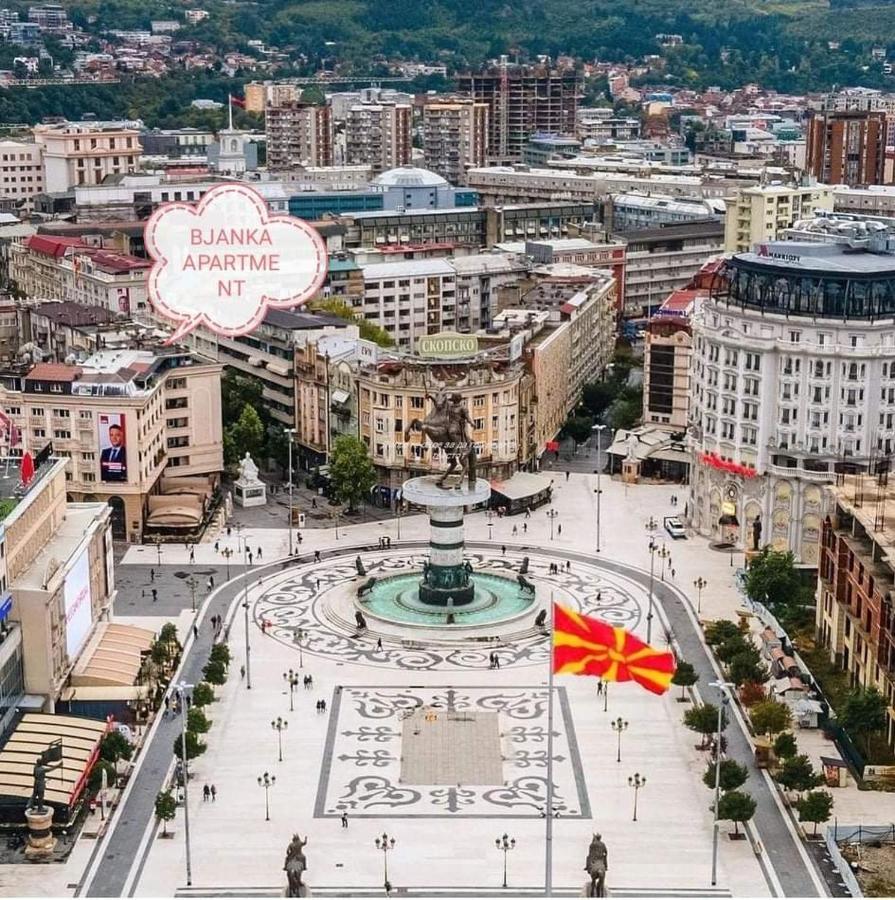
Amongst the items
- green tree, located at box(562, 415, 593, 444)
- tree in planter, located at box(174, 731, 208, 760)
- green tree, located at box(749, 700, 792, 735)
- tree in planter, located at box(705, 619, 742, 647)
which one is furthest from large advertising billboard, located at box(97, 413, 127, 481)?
green tree, located at box(749, 700, 792, 735)

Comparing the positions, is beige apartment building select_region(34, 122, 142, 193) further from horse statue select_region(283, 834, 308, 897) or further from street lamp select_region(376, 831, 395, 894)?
horse statue select_region(283, 834, 308, 897)

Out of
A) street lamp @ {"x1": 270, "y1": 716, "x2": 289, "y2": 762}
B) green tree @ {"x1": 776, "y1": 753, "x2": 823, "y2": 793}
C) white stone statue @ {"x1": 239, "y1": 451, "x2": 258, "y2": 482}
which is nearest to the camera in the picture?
green tree @ {"x1": 776, "y1": 753, "x2": 823, "y2": 793}

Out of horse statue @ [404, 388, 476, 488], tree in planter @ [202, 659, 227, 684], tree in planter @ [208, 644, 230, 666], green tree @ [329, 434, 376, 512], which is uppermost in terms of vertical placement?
horse statue @ [404, 388, 476, 488]

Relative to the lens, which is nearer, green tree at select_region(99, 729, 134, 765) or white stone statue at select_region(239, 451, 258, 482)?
green tree at select_region(99, 729, 134, 765)

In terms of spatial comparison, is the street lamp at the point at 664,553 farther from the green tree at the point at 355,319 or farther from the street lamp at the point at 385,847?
the green tree at the point at 355,319

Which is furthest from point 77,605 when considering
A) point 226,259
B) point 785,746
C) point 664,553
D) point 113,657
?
point 664,553

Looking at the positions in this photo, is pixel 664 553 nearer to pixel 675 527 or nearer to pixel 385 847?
pixel 675 527

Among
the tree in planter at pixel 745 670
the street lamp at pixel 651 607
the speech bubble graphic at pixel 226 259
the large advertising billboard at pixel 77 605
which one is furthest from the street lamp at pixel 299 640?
the speech bubble graphic at pixel 226 259
